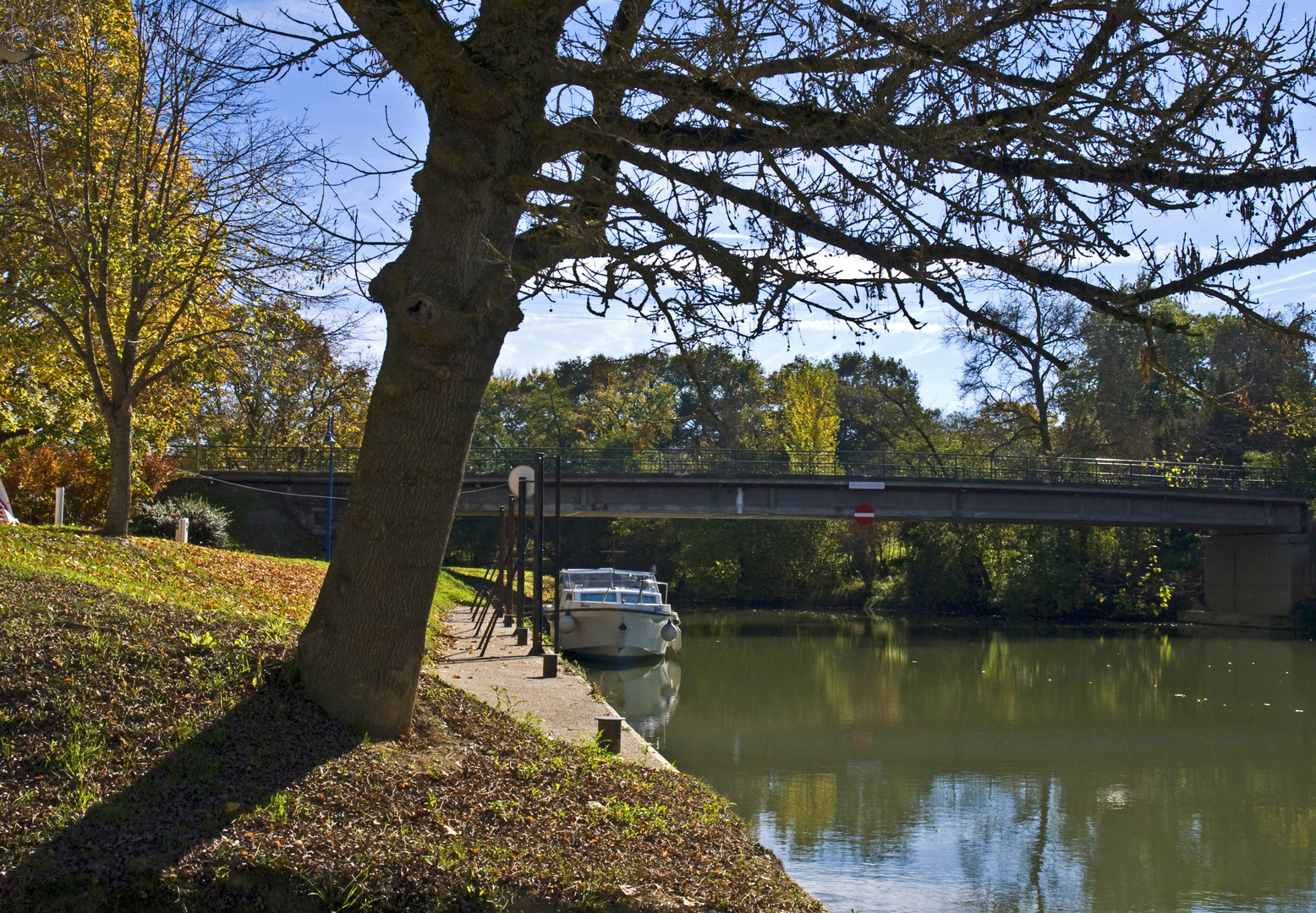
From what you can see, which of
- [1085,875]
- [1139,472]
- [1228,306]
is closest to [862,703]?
[1085,875]

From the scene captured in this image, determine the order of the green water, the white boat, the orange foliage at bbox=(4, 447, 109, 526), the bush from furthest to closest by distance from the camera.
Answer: the orange foliage at bbox=(4, 447, 109, 526)
the white boat
the bush
the green water

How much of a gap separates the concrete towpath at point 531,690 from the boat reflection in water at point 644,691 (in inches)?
67.1

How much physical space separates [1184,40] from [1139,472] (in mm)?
36404

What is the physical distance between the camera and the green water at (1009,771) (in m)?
9.55

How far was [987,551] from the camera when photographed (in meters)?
48.6

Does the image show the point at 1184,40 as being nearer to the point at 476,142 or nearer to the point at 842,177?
the point at 842,177

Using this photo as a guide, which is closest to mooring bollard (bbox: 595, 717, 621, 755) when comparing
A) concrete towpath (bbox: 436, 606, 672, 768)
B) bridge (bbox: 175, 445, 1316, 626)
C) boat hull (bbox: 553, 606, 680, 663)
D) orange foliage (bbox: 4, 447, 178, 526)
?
concrete towpath (bbox: 436, 606, 672, 768)

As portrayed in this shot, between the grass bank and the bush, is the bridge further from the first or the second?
the grass bank

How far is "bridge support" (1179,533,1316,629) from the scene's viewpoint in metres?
40.0

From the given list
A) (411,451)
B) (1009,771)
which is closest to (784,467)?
(1009,771)

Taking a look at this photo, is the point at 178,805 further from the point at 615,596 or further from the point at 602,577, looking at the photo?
the point at 602,577

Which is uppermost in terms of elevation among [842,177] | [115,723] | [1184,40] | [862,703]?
[1184,40]

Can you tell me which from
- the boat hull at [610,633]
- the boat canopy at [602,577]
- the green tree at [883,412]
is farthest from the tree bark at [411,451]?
the green tree at [883,412]

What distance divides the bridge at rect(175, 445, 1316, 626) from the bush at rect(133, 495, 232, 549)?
9.01m
